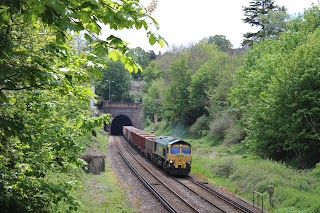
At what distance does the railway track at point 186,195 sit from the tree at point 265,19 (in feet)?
90.8

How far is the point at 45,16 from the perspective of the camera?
3199 mm

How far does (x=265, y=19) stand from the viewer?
4506 centimetres

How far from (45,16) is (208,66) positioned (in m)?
43.8

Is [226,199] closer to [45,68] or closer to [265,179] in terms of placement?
[265,179]

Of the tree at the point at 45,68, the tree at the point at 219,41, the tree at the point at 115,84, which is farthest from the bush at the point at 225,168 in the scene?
the tree at the point at 219,41

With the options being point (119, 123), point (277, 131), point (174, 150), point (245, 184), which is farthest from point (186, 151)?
point (119, 123)

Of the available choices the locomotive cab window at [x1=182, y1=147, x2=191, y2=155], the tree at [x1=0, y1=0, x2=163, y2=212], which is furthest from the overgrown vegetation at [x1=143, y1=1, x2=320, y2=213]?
the tree at [x1=0, y1=0, x2=163, y2=212]

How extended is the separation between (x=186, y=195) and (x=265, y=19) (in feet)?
110

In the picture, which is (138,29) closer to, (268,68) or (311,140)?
(311,140)

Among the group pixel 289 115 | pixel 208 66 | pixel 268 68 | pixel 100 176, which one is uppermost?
pixel 208 66

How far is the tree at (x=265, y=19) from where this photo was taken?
142 ft

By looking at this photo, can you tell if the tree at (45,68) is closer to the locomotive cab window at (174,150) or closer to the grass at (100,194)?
the grass at (100,194)

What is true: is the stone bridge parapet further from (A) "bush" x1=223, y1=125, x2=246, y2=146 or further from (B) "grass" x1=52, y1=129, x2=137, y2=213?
(B) "grass" x1=52, y1=129, x2=137, y2=213

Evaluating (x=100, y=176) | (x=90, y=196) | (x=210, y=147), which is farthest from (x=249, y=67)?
(x=90, y=196)
